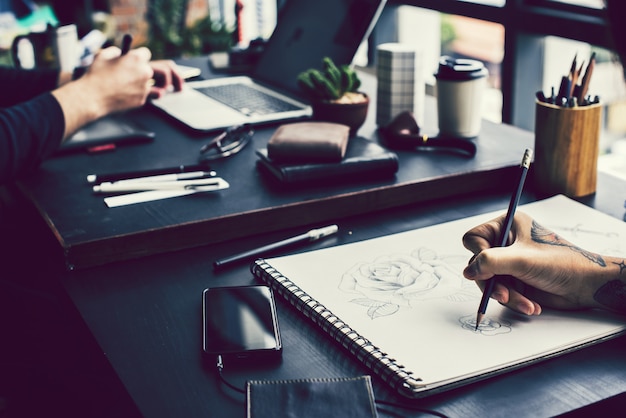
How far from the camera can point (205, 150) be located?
1392 millimetres

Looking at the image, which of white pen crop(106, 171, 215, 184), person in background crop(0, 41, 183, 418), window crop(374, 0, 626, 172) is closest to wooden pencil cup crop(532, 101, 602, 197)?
window crop(374, 0, 626, 172)

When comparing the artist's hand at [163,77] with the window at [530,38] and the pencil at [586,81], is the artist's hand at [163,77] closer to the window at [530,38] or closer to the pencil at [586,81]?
the window at [530,38]

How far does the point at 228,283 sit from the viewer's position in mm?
973

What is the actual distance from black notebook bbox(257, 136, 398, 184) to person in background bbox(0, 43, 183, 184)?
16.1 inches

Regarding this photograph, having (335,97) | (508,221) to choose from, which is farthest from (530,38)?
(508,221)

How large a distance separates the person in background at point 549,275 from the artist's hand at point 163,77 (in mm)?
1101

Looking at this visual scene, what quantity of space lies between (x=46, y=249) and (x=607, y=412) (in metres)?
0.87

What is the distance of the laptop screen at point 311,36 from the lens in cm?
174

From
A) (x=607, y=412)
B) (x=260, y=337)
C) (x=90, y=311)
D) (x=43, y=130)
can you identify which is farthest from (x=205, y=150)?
(x=607, y=412)

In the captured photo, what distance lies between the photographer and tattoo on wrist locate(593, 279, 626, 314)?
0.84m

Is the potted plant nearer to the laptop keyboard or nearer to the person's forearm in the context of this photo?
the laptop keyboard

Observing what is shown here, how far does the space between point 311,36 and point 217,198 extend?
0.84 m

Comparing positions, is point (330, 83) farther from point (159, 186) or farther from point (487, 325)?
point (487, 325)

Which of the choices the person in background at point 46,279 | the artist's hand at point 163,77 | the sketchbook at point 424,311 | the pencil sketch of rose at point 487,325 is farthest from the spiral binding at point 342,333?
the artist's hand at point 163,77
